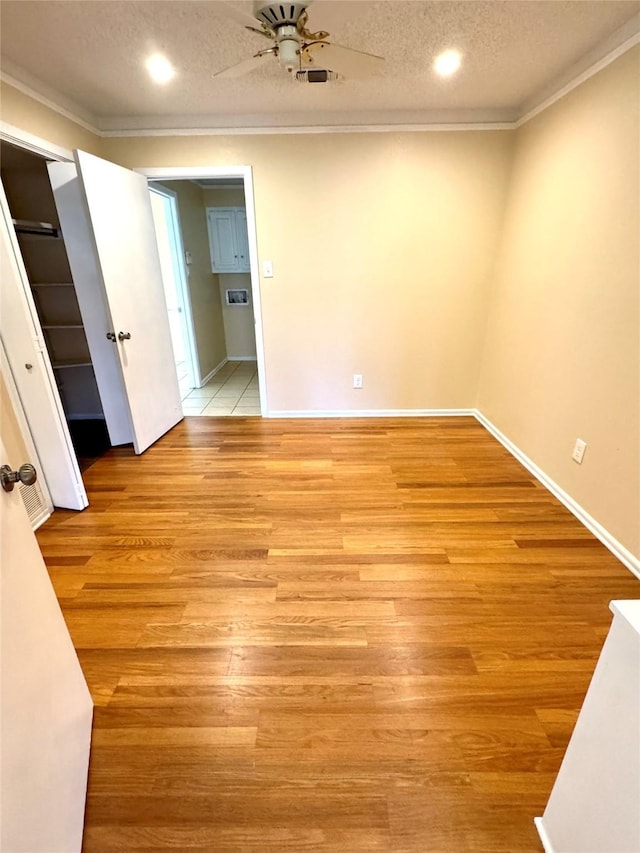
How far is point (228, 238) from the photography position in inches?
204

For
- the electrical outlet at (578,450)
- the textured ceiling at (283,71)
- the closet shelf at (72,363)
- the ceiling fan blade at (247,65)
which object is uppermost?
the textured ceiling at (283,71)

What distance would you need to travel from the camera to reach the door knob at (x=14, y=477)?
0.84 meters

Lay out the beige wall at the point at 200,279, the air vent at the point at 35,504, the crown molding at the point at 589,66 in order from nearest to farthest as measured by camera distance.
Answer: the crown molding at the point at 589,66
the air vent at the point at 35,504
the beige wall at the point at 200,279

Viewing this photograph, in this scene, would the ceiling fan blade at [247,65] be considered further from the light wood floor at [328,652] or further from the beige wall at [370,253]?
the light wood floor at [328,652]

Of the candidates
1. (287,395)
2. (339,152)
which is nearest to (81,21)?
(339,152)

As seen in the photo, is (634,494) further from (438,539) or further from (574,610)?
(438,539)

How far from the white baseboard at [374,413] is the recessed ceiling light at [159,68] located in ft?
8.07

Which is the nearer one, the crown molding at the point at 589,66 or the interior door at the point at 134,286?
the crown molding at the point at 589,66

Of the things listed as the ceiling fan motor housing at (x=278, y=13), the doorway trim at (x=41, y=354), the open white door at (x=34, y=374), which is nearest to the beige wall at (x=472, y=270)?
the doorway trim at (x=41, y=354)

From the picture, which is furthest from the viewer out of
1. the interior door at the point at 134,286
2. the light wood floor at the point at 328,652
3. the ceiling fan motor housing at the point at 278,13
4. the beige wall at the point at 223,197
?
the beige wall at the point at 223,197

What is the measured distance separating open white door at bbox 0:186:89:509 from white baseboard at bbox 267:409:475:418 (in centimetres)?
184

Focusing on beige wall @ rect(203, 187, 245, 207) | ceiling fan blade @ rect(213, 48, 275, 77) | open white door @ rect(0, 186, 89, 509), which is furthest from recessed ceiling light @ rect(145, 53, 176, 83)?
beige wall @ rect(203, 187, 245, 207)

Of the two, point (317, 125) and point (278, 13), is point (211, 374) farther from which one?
point (278, 13)

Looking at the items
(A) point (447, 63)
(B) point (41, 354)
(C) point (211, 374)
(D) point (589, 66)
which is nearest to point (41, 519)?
(B) point (41, 354)
